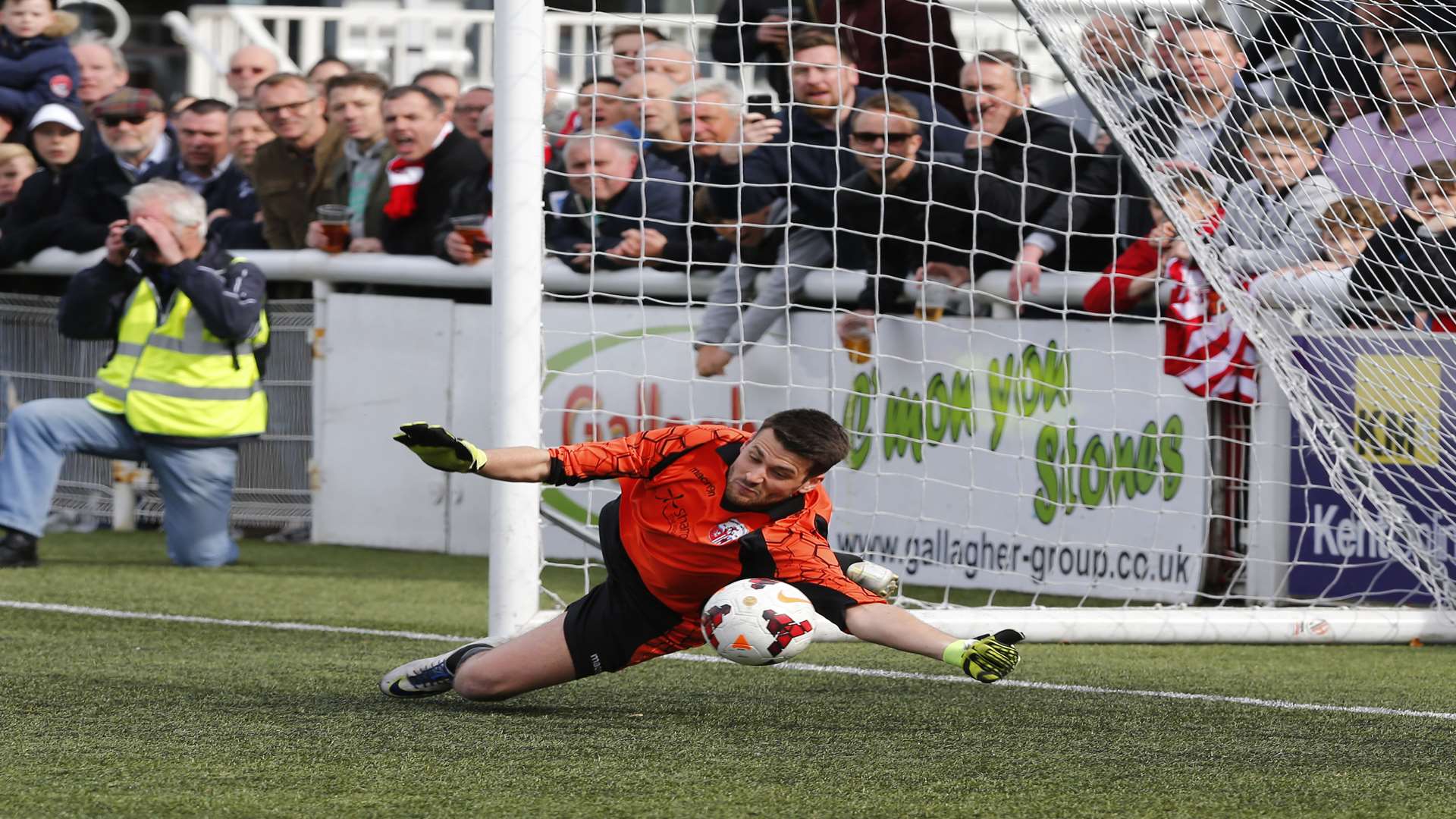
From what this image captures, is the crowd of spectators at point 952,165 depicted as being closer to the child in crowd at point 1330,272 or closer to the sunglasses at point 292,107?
the child in crowd at point 1330,272

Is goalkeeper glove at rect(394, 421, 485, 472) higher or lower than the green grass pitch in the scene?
higher

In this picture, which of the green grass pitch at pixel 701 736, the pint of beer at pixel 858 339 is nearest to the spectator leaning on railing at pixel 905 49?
the pint of beer at pixel 858 339

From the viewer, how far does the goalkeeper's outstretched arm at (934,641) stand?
4.38 meters

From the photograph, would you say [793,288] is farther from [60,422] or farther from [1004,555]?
[60,422]

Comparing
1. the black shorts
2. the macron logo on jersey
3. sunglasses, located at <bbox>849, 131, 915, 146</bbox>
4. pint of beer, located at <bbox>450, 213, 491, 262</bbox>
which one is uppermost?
sunglasses, located at <bbox>849, 131, 915, 146</bbox>

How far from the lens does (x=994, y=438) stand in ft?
27.0

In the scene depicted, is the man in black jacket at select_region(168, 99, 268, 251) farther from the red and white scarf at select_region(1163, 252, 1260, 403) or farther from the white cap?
the red and white scarf at select_region(1163, 252, 1260, 403)

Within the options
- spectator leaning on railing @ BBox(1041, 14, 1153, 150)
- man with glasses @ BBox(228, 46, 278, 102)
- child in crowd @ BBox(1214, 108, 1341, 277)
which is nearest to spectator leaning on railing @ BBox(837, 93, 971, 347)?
spectator leaning on railing @ BBox(1041, 14, 1153, 150)

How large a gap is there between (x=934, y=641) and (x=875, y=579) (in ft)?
2.01

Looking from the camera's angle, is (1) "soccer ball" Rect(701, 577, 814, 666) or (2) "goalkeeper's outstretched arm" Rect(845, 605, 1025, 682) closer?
(2) "goalkeeper's outstretched arm" Rect(845, 605, 1025, 682)

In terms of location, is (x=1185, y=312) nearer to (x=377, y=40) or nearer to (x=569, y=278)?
(x=569, y=278)

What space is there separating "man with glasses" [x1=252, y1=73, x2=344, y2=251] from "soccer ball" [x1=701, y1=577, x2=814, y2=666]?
20.2ft

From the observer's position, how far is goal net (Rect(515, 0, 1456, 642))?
696cm

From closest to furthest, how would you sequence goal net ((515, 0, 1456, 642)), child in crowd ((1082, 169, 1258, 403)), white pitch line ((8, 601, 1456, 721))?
white pitch line ((8, 601, 1456, 721)), goal net ((515, 0, 1456, 642)), child in crowd ((1082, 169, 1258, 403))
